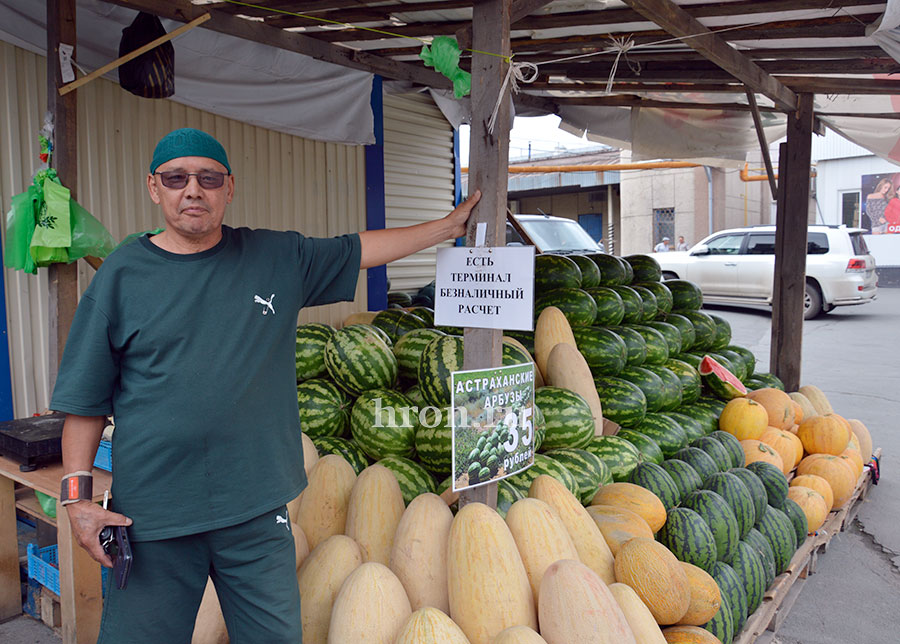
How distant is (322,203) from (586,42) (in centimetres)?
282

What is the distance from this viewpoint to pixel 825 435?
15.8 ft

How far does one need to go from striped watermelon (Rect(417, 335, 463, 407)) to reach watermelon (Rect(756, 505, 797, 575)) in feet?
5.89

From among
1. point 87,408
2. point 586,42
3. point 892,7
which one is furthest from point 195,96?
point 892,7

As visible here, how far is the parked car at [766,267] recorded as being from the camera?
45.8 ft

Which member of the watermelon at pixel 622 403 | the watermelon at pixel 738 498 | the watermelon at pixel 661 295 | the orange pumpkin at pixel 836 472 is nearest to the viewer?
the watermelon at pixel 738 498

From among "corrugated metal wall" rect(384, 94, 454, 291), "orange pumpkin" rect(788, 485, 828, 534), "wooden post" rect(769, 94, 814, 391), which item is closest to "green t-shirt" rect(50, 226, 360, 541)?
"orange pumpkin" rect(788, 485, 828, 534)

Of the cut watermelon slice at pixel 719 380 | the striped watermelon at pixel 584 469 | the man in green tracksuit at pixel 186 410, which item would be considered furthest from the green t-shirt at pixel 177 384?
the cut watermelon slice at pixel 719 380

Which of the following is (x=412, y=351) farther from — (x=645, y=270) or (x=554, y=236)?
(x=554, y=236)

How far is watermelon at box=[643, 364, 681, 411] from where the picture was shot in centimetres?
432

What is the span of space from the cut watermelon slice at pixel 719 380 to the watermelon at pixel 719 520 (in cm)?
170

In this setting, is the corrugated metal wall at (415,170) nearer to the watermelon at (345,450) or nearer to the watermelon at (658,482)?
the watermelon at (345,450)

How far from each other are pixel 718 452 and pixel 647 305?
57.9 inches

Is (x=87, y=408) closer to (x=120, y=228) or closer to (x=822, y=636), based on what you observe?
(x=120, y=228)

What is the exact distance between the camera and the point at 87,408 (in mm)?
1834
